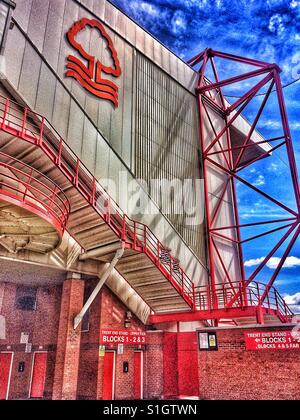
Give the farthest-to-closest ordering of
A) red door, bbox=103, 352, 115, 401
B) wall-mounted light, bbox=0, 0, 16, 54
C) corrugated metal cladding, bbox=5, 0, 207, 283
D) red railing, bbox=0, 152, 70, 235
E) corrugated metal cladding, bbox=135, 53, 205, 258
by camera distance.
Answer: corrugated metal cladding, bbox=135, 53, 205, 258, red door, bbox=103, 352, 115, 401, corrugated metal cladding, bbox=5, 0, 207, 283, wall-mounted light, bbox=0, 0, 16, 54, red railing, bbox=0, 152, 70, 235

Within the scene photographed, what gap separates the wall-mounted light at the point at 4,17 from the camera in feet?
42.5

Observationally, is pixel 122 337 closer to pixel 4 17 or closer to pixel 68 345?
pixel 68 345

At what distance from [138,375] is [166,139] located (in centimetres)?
1413

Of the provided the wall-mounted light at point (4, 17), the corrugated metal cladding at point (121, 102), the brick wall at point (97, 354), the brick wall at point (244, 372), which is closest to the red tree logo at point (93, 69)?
the corrugated metal cladding at point (121, 102)

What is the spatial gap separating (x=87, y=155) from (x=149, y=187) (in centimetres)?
478

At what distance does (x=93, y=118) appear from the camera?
17.2 metres

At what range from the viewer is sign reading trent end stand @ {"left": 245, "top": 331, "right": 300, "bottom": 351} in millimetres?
13219

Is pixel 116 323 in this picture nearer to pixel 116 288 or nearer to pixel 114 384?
pixel 116 288

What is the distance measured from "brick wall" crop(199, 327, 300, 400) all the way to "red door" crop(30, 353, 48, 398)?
7653 mm

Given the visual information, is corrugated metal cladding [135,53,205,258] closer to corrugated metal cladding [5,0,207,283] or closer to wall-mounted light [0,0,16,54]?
corrugated metal cladding [5,0,207,283]

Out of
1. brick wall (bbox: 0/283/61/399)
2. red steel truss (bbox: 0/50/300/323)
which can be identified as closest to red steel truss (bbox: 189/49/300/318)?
red steel truss (bbox: 0/50/300/323)

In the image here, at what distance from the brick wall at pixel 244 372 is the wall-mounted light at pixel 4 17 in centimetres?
1493

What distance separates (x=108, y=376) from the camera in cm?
1580
